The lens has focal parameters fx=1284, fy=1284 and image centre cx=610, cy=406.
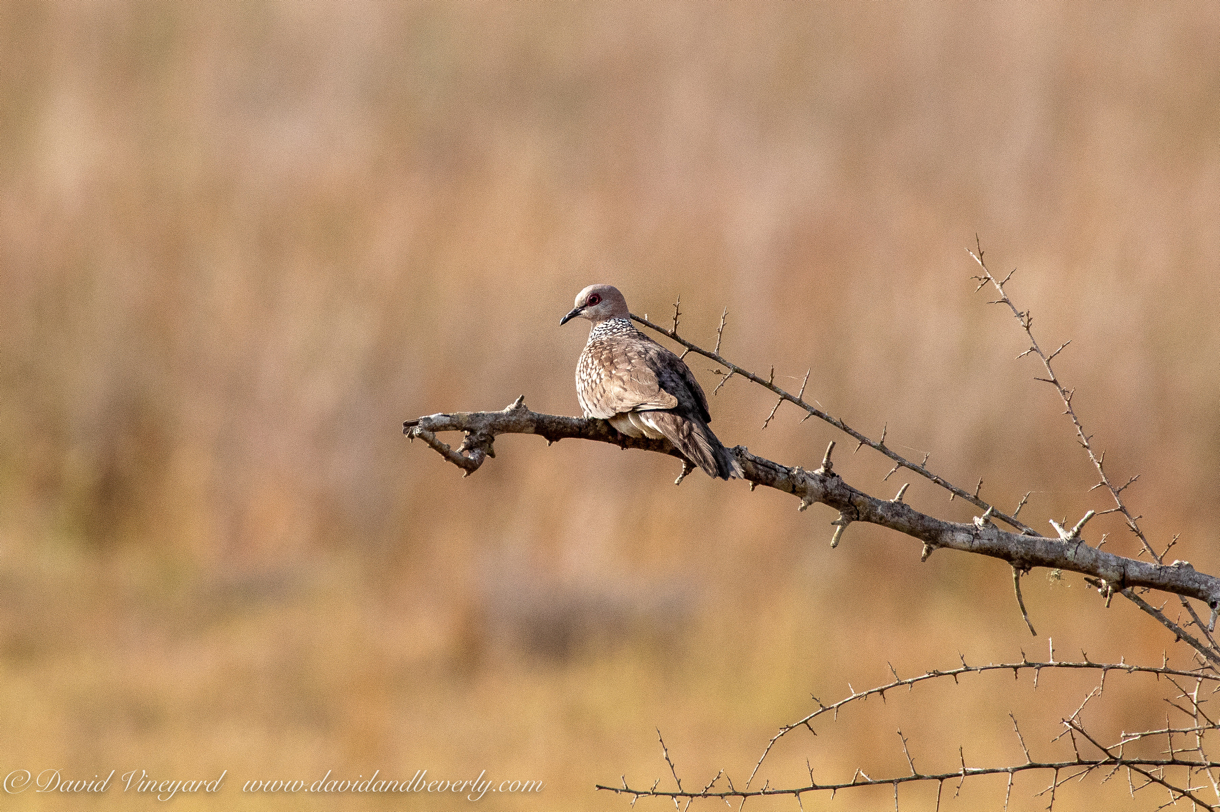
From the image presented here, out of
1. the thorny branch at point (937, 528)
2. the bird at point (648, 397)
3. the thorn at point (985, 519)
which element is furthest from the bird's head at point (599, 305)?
the thorn at point (985, 519)

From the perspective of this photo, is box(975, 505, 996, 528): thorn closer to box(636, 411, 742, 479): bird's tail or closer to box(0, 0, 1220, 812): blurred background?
box(636, 411, 742, 479): bird's tail

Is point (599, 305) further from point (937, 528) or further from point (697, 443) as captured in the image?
point (937, 528)

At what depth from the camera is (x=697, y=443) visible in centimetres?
371

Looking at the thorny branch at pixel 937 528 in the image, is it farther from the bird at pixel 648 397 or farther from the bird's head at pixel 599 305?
the bird's head at pixel 599 305

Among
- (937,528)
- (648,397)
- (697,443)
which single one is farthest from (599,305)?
(937,528)

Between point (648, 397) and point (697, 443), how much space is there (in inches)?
16.1

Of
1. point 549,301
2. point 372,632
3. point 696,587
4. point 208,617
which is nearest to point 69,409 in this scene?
point 208,617

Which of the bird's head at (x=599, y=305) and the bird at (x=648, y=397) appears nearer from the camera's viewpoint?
the bird at (x=648, y=397)

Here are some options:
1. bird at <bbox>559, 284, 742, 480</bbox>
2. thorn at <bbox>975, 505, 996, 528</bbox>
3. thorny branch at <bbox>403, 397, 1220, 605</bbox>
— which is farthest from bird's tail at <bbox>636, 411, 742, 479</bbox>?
thorn at <bbox>975, 505, 996, 528</bbox>

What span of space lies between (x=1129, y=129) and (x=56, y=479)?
471 inches

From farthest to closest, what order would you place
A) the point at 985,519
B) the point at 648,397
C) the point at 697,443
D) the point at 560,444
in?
1. the point at 560,444
2. the point at 648,397
3. the point at 697,443
4. the point at 985,519

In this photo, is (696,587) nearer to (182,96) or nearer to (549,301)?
(549,301)

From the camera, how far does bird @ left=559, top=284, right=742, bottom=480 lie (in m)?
3.68

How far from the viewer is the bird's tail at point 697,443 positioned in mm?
3529
